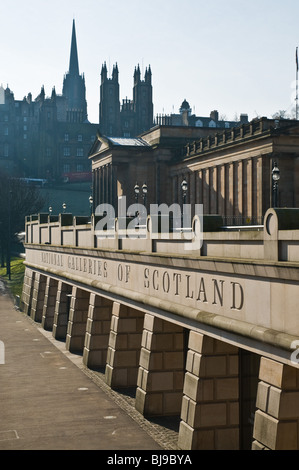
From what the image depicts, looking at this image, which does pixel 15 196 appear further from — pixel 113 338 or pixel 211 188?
pixel 113 338

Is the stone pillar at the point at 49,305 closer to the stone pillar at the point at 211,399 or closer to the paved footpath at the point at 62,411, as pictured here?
the paved footpath at the point at 62,411

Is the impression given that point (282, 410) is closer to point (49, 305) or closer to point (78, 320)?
point (78, 320)

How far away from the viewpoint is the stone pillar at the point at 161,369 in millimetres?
26031

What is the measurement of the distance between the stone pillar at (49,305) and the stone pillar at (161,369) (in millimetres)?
25271

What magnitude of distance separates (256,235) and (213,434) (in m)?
6.66

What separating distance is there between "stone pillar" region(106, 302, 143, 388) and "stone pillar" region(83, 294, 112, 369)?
4.10 meters

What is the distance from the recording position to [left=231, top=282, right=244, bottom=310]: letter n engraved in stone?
19141 millimetres

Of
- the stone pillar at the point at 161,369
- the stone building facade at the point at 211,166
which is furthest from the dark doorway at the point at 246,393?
the stone building facade at the point at 211,166

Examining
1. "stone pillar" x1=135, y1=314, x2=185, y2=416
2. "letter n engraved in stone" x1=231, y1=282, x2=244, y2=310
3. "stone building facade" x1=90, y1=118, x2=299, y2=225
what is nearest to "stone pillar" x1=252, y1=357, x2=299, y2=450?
"letter n engraved in stone" x1=231, y1=282, x2=244, y2=310

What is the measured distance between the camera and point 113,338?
30859mm

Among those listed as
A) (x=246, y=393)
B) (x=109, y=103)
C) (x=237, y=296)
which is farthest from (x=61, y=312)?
(x=109, y=103)

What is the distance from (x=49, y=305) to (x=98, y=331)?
16.5 metres

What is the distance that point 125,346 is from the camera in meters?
30.7
